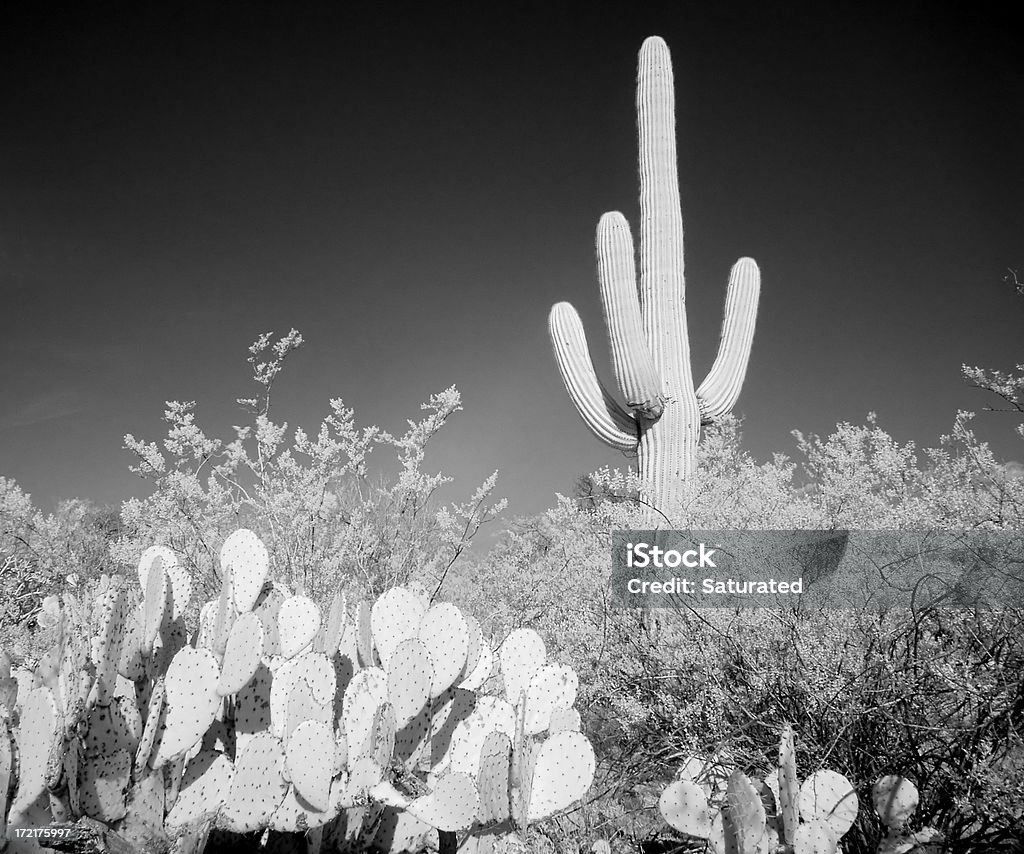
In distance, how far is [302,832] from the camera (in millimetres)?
1432

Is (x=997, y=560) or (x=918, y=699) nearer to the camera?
(x=918, y=699)

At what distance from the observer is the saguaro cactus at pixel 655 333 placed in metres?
6.49

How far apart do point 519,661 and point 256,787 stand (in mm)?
773

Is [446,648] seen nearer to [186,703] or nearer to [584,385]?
[186,703]

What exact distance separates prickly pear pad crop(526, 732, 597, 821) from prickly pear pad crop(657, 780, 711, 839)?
451 millimetres

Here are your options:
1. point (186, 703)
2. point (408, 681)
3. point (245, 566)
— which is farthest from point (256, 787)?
point (245, 566)

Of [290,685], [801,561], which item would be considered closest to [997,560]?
[801,561]

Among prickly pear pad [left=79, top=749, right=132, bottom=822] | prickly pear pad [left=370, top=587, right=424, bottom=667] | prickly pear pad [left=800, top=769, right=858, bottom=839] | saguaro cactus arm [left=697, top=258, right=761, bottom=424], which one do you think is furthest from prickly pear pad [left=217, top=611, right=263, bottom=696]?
saguaro cactus arm [left=697, top=258, right=761, bottom=424]

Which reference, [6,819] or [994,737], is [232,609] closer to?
[6,819]

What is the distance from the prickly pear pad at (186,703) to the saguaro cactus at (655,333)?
195 inches

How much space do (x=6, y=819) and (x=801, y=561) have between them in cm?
315

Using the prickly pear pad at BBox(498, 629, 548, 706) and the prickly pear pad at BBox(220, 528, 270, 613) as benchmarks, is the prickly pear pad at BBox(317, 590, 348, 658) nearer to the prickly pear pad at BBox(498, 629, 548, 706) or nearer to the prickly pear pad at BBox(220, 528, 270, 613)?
the prickly pear pad at BBox(220, 528, 270, 613)

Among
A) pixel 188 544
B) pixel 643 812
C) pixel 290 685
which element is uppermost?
pixel 188 544

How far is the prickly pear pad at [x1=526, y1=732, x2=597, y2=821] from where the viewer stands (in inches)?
56.2
